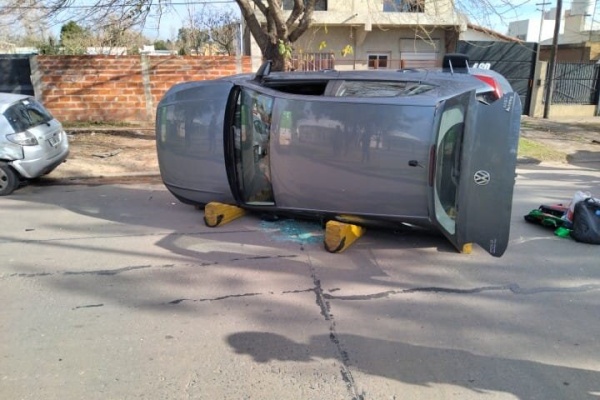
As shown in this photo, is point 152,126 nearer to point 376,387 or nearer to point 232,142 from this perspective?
point 232,142

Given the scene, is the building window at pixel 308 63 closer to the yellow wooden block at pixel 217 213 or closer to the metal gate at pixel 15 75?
the metal gate at pixel 15 75

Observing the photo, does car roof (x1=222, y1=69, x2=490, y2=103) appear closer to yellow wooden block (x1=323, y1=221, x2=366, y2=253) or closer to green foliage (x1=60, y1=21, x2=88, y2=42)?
yellow wooden block (x1=323, y1=221, x2=366, y2=253)

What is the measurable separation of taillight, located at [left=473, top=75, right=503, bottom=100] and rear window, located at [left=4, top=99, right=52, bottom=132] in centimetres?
679

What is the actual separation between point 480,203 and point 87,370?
10.7 ft

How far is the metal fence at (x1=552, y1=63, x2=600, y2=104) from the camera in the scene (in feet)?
62.4

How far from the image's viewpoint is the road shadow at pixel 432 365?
8.97 ft

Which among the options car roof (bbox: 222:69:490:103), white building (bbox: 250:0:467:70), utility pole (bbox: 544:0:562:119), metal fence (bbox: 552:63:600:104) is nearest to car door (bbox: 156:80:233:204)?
car roof (bbox: 222:69:490:103)

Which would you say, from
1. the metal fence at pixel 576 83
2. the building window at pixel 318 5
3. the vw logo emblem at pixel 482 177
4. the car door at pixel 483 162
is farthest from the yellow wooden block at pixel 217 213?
the metal fence at pixel 576 83

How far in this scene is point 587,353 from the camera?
3.07m

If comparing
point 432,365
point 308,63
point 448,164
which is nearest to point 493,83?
point 448,164

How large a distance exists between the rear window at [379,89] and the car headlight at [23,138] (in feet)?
17.6

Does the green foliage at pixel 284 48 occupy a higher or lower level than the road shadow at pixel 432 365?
higher

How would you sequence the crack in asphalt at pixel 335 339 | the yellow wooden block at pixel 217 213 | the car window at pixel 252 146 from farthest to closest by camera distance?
the yellow wooden block at pixel 217 213 < the car window at pixel 252 146 < the crack in asphalt at pixel 335 339

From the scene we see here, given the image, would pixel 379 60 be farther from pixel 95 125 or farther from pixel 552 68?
pixel 95 125
